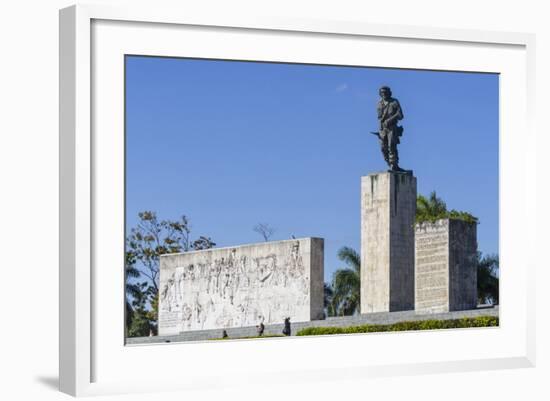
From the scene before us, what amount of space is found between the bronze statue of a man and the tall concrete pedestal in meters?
0.76

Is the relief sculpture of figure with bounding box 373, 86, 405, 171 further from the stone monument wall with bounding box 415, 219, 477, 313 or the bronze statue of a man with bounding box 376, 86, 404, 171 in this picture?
the stone monument wall with bounding box 415, 219, 477, 313

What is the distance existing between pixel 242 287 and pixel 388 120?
367 centimetres

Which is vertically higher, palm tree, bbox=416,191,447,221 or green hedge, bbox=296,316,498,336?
palm tree, bbox=416,191,447,221

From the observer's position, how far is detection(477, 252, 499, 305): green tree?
20.8 meters

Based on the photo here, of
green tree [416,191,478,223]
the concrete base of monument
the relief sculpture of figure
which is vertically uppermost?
the relief sculpture of figure

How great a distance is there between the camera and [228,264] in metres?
18.7

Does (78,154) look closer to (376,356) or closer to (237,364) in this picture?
(237,364)

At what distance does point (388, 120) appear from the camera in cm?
1888

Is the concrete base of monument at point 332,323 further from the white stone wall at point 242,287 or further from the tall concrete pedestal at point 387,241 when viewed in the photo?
the tall concrete pedestal at point 387,241

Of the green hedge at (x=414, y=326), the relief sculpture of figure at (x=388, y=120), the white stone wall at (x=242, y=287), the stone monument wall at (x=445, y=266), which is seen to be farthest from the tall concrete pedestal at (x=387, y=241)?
the green hedge at (x=414, y=326)

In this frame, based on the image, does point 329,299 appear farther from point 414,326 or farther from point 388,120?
point 414,326

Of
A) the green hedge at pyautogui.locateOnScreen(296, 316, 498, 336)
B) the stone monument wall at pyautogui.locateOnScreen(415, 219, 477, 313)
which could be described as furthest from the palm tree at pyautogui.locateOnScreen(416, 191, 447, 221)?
the green hedge at pyautogui.locateOnScreen(296, 316, 498, 336)

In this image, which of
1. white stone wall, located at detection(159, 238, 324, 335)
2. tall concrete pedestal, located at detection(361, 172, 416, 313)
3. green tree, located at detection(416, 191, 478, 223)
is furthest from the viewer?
green tree, located at detection(416, 191, 478, 223)

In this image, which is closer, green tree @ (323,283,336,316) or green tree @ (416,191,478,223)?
green tree @ (323,283,336,316)
